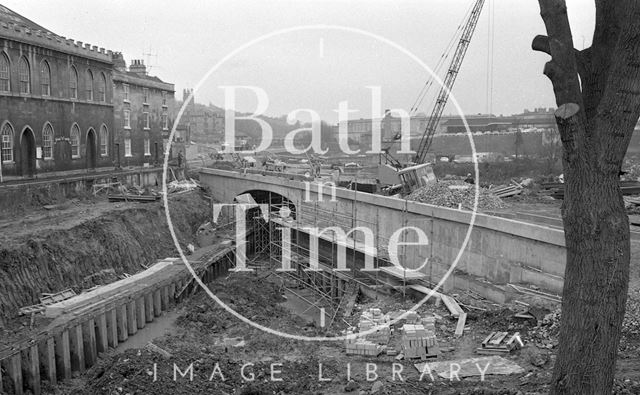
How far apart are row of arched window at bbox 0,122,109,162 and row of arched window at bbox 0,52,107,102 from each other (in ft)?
6.09

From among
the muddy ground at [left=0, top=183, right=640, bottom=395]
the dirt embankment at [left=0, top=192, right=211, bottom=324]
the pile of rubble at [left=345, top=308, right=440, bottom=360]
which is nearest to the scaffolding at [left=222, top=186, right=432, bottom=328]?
the muddy ground at [left=0, top=183, right=640, bottom=395]

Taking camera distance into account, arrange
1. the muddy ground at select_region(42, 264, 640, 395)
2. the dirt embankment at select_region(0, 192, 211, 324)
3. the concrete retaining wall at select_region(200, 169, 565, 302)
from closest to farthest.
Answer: the muddy ground at select_region(42, 264, 640, 395) → the concrete retaining wall at select_region(200, 169, 565, 302) → the dirt embankment at select_region(0, 192, 211, 324)

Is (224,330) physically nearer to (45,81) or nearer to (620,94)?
(620,94)

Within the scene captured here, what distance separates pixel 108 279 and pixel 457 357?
15.2 m

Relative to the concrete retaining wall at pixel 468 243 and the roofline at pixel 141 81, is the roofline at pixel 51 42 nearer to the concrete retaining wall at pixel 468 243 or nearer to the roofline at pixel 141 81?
the roofline at pixel 141 81

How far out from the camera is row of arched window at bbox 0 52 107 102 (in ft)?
92.2

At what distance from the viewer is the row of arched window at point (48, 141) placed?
28.5 meters

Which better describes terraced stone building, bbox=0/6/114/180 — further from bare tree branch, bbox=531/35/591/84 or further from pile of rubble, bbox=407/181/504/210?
bare tree branch, bbox=531/35/591/84

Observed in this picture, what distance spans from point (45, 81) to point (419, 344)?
87.6 ft

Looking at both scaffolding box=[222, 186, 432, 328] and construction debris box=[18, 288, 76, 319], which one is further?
scaffolding box=[222, 186, 432, 328]

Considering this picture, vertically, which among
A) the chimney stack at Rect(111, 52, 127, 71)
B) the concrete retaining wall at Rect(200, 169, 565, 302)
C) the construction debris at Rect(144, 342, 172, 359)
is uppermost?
the chimney stack at Rect(111, 52, 127, 71)

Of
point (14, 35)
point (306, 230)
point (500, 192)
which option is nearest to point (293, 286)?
point (306, 230)

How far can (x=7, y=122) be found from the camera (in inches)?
1123

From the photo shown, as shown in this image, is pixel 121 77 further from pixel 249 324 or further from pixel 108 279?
pixel 249 324
